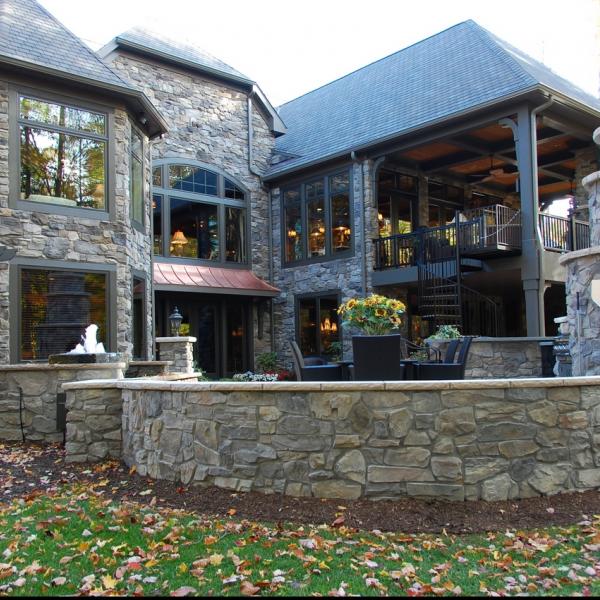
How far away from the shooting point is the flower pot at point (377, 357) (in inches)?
269

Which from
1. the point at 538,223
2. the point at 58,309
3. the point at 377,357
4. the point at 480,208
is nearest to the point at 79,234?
the point at 58,309

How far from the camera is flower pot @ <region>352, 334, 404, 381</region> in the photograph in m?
6.84

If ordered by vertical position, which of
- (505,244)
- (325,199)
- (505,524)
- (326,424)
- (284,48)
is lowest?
(505,524)

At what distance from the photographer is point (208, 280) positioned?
15.9 m

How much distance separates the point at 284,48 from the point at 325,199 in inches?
802

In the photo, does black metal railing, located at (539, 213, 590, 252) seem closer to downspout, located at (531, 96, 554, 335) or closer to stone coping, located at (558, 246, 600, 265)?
downspout, located at (531, 96, 554, 335)

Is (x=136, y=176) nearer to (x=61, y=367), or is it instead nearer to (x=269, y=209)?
(x=61, y=367)

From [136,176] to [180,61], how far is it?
525cm

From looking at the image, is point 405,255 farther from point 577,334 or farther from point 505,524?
point 505,524

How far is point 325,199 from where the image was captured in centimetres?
1641

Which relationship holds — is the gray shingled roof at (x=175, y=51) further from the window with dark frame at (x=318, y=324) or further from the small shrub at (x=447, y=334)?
the small shrub at (x=447, y=334)

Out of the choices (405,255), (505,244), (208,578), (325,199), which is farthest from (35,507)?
(325,199)

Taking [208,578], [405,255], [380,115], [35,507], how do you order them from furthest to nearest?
[380,115] < [405,255] < [35,507] < [208,578]

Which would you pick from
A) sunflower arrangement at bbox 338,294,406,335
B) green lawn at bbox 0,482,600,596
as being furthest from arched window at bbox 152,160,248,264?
green lawn at bbox 0,482,600,596
